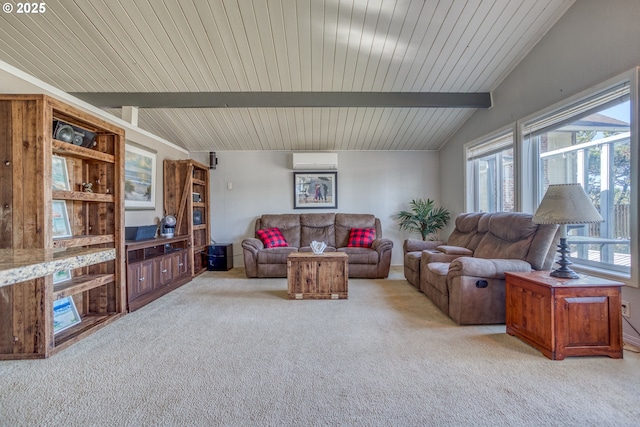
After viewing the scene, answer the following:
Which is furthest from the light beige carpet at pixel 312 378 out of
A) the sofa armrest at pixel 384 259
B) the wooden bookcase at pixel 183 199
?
the wooden bookcase at pixel 183 199

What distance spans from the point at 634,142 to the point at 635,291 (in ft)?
3.75

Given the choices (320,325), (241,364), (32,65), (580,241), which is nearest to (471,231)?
(580,241)

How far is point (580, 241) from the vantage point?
2771 mm

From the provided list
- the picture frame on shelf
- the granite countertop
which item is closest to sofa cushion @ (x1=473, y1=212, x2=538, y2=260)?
the granite countertop

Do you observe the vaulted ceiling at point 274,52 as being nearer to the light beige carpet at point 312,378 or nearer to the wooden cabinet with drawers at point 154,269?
the wooden cabinet with drawers at point 154,269

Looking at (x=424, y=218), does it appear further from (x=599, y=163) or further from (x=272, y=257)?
(x=272, y=257)

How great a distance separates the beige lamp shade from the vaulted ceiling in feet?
6.01

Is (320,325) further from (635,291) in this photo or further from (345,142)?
(345,142)

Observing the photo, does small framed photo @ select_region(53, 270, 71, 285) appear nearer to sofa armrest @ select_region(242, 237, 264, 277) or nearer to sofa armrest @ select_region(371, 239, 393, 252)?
sofa armrest @ select_region(242, 237, 264, 277)

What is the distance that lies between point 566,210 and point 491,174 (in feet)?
7.63

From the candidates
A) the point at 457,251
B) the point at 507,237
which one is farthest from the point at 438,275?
the point at 507,237

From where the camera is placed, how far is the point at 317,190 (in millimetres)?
5453

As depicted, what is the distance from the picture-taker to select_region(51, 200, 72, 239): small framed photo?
8.43 ft

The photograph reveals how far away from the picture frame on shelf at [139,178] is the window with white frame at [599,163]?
4.95 metres
